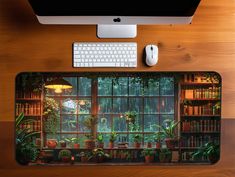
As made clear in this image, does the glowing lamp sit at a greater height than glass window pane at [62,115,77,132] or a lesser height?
greater

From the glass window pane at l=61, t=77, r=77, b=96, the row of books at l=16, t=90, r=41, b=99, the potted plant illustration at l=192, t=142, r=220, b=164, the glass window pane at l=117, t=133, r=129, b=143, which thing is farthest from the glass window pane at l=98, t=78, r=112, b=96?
the potted plant illustration at l=192, t=142, r=220, b=164

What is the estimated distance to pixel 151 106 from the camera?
2645mm

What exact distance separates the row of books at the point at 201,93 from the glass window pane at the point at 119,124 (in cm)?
36

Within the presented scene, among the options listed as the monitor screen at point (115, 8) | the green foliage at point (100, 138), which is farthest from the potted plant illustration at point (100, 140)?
the monitor screen at point (115, 8)

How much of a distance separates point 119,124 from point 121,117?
41mm

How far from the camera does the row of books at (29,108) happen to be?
8.52 ft

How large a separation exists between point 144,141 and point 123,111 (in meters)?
0.20

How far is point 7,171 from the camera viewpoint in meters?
2.55

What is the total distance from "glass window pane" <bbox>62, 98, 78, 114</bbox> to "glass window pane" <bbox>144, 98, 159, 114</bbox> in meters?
0.39

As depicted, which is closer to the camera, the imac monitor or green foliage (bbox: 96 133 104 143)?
the imac monitor

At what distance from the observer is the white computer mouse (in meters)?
2.58

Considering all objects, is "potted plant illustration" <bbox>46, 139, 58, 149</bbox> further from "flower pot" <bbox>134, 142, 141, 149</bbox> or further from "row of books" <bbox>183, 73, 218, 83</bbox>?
"row of books" <bbox>183, 73, 218, 83</bbox>

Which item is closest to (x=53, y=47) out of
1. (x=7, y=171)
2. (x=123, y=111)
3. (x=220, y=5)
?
(x=123, y=111)

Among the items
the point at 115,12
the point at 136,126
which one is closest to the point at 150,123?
the point at 136,126
